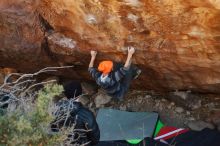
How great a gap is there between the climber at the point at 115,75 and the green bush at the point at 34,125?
5.51 feet

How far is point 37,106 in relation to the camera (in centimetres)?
438

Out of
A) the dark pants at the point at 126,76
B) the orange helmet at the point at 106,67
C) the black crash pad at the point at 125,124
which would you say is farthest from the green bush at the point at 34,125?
the black crash pad at the point at 125,124

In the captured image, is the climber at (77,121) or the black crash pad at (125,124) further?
the black crash pad at (125,124)

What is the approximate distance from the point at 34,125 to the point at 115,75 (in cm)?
189

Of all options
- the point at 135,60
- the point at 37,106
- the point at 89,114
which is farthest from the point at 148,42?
the point at 37,106

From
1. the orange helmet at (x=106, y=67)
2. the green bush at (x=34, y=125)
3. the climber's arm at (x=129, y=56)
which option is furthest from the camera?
the climber's arm at (x=129, y=56)

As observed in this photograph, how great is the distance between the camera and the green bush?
14.1ft

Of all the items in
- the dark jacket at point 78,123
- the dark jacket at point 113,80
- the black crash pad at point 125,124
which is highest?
the dark jacket at point 113,80

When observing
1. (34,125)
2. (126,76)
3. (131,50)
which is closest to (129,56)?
(131,50)

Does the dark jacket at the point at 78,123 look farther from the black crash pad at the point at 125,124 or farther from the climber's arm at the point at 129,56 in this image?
the black crash pad at the point at 125,124

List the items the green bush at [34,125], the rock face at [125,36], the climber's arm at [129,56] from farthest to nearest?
the climber's arm at [129,56]
the rock face at [125,36]
the green bush at [34,125]

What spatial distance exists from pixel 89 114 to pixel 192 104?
7.19ft

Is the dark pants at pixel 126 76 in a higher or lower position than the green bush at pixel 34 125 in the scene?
higher

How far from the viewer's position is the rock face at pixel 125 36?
5.52 m
